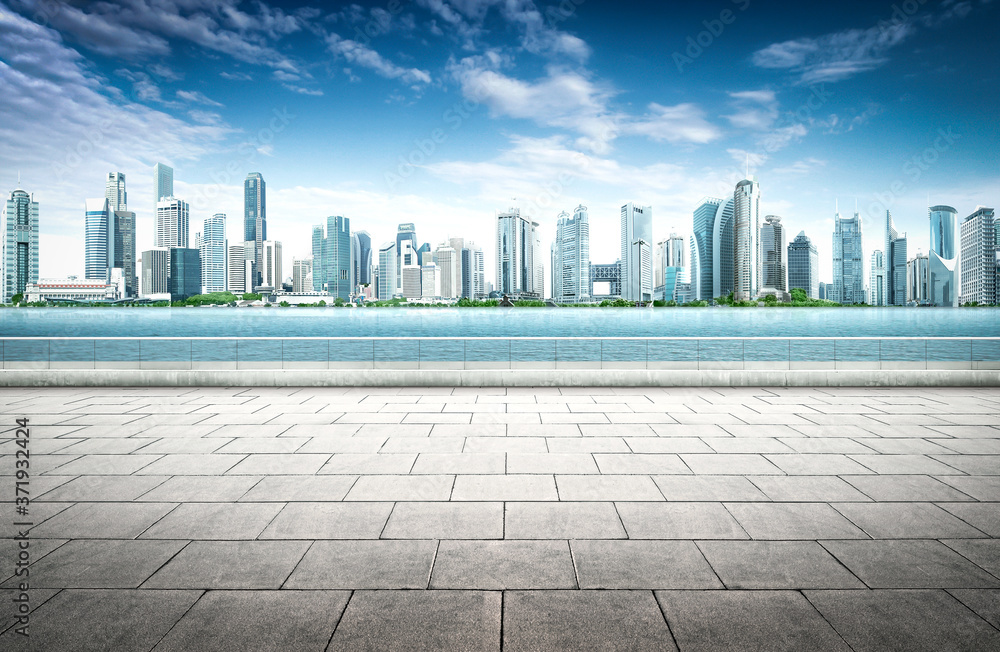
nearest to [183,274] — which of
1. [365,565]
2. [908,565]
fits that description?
[365,565]

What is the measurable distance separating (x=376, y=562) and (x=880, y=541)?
3.93m

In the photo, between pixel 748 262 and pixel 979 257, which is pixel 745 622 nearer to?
pixel 979 257

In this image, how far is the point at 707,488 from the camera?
5.43 metres

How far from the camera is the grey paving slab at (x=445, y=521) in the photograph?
14.4 ft

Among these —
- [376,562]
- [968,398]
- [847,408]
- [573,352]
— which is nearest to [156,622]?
[376,562]

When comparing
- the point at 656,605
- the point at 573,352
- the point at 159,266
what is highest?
the point at 159,266

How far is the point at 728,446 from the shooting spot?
22.9 ft

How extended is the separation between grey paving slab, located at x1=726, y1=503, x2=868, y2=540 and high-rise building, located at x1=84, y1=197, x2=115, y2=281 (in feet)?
642

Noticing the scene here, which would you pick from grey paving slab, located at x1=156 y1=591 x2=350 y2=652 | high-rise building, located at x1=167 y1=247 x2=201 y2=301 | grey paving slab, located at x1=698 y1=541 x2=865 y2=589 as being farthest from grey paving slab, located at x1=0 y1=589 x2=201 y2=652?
high-rise building, located at x1=167 y1=247 x2=201 y2=301

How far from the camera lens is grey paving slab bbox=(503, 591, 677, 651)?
3.00m

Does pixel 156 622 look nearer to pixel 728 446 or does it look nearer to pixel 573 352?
pixel 728 446

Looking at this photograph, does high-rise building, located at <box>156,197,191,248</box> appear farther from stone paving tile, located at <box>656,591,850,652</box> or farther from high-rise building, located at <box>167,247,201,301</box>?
stone paving tile, located at <box>656,591,850,652</box>

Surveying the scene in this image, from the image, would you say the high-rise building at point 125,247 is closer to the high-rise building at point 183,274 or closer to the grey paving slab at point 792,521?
the high-rise building at point 183,274

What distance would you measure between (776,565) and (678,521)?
889 mm
